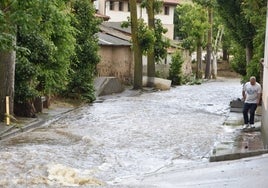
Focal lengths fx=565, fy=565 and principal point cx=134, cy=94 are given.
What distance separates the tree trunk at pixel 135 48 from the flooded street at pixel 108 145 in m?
13.4

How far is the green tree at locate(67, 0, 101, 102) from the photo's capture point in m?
29.8

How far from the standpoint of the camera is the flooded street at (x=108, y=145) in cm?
1234

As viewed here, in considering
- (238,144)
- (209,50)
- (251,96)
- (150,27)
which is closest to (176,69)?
(150,27)

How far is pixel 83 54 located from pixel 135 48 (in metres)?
11.0

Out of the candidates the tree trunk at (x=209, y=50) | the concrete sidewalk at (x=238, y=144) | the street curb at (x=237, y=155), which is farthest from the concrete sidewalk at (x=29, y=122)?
the tree trunk at (x=209, y=50)

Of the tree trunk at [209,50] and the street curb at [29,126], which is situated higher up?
the tree trunk at [209,50]

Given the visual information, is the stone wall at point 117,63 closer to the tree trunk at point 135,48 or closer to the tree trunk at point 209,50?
the tree trunk at point 135,48

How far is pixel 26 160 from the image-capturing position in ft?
44.4

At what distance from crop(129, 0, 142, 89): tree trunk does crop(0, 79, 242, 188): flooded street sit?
44.0ft

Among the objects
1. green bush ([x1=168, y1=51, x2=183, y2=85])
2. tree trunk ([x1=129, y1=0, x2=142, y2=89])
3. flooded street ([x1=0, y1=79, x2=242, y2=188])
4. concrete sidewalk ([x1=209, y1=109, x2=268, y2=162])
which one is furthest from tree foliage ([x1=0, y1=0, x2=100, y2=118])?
green bush ([x1=168, y1=51, x2=183, y2=85])

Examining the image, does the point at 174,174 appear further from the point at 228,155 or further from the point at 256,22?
the point at 256,22

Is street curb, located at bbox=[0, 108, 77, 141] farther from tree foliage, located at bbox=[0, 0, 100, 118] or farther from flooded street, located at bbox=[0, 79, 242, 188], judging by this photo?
tree foliage, located at bbox=[0, 0, 100, 118]

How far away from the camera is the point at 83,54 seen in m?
30.0

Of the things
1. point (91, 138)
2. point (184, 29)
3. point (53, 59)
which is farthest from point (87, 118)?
point (184, 29)
